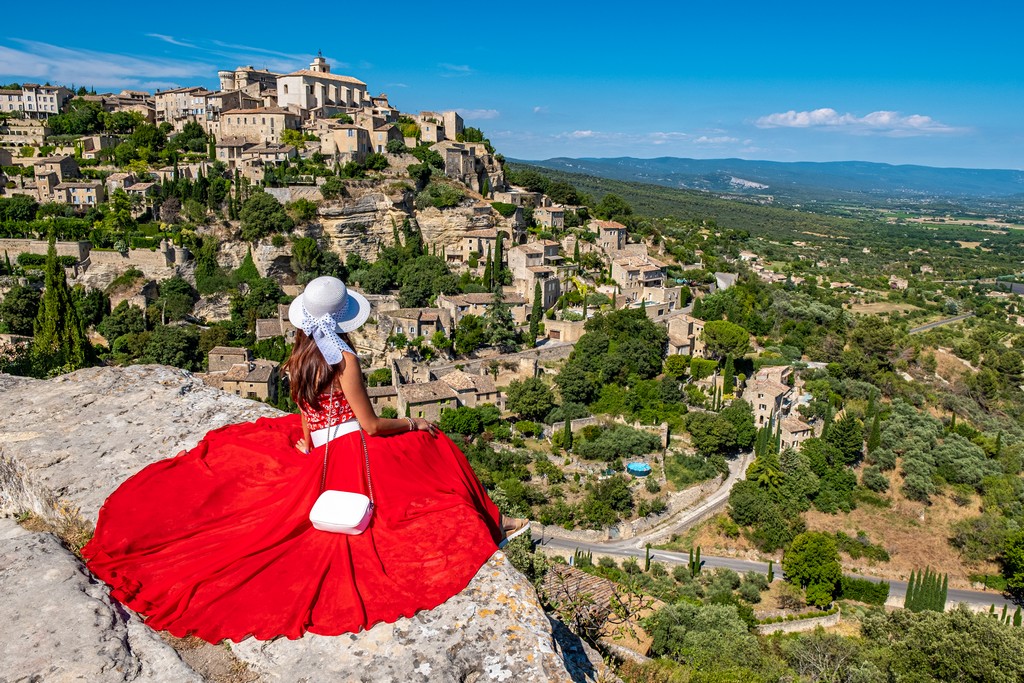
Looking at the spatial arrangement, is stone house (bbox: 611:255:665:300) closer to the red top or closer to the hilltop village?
the hilltop village

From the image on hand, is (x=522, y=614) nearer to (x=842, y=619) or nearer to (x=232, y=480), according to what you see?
(x=232, y=480)

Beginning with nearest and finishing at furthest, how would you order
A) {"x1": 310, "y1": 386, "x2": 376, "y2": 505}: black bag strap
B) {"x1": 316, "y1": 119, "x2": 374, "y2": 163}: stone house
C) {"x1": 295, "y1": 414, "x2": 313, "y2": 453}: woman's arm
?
1. {"x1": 310, "y1": 386, "x2": 376, "y2": 505}: black bag strap
2. {"x1": 295, "y1": 414, "x2": 313, "y2": 453}: woman's arm
3. {"x1": 316, "y1": 119, "x2": 374, "y2": 163}: stone house

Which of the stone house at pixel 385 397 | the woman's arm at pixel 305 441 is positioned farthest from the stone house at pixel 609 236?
the woman's arm at pixel 305 441

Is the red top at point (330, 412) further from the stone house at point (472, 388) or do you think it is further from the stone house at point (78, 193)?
the stone house at point (78, 193)

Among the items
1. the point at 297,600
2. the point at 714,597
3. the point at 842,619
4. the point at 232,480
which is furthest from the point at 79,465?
the point at 842,619

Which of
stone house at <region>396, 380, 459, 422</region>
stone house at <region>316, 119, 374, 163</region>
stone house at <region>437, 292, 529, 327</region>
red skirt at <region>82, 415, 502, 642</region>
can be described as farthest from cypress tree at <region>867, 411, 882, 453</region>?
stone house at <region>316, 119, 374, 163</region>

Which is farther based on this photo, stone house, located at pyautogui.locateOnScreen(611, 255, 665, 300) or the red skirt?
stone house, located at pyautogui.locateOnScreen(611, 255, 665, 300)

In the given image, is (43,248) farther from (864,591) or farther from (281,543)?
(864,591)
